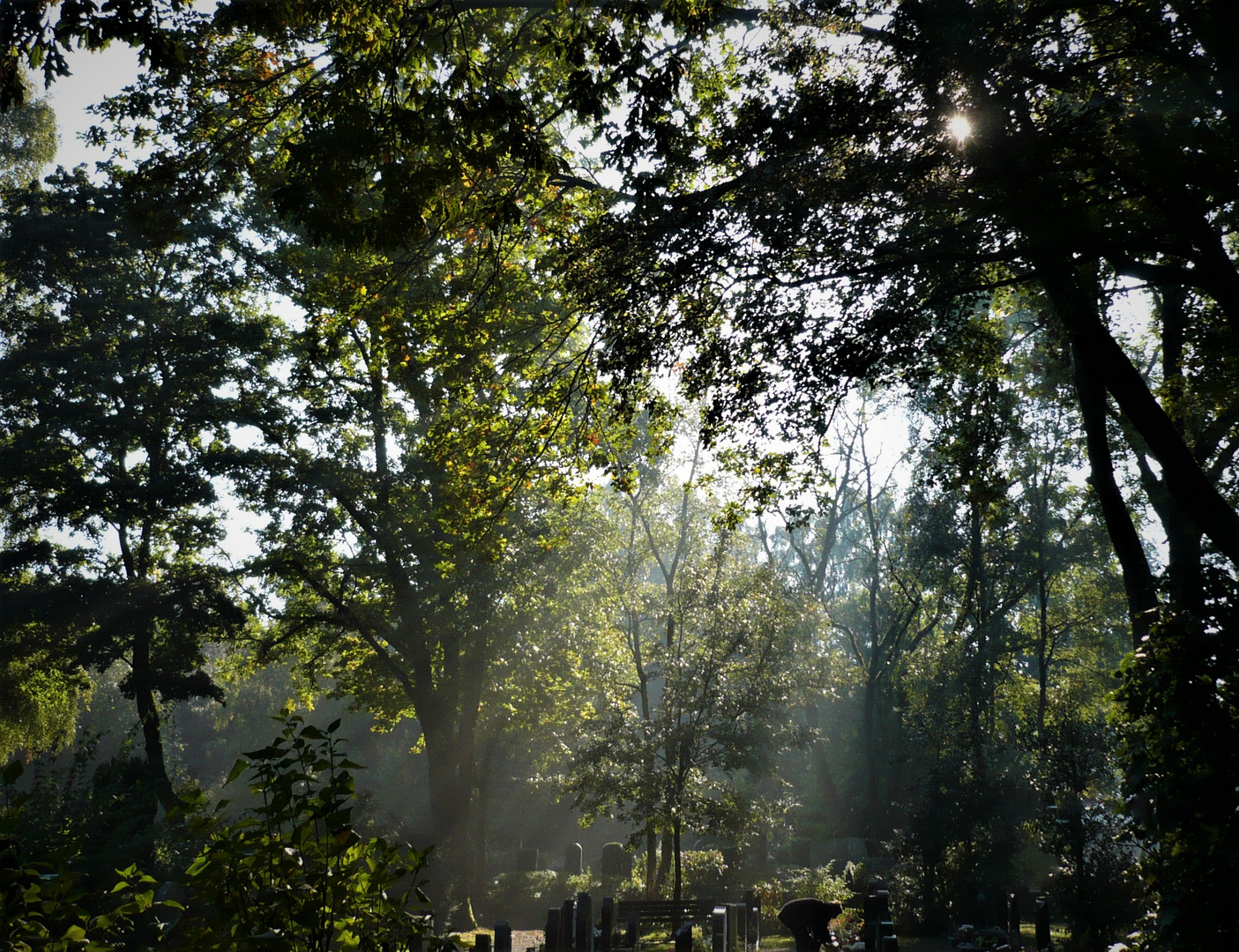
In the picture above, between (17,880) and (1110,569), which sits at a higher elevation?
(1110,569)

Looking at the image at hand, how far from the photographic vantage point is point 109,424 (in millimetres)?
20219

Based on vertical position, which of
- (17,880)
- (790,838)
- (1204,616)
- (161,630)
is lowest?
(790,838)

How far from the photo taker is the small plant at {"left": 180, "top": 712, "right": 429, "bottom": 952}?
3.69 m

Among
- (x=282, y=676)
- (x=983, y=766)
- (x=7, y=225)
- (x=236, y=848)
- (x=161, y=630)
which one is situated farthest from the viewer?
(x=282, y=676)

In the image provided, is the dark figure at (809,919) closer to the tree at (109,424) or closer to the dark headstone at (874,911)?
the dark headstone at (874,911)

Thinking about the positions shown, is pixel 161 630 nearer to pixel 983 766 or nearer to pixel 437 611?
pixel 437 611

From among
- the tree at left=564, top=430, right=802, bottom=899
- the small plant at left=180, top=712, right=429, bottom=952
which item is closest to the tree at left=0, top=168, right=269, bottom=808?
the tree at left=564, top=430, right=802, bottom=899

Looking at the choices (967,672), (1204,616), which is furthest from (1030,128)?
(967,672)

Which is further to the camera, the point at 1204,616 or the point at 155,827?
the point at 155,827

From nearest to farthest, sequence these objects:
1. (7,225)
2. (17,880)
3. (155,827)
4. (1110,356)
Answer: (17,880), (1110,356), (155,827), (7,225)

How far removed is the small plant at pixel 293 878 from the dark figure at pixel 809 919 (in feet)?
22.6

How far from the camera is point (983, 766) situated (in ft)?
79.7

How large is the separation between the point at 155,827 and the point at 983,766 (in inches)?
809

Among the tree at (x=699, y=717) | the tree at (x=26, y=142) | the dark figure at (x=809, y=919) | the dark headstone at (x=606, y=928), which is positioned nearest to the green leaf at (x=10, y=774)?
the dark figure at (x=809, y=919)
